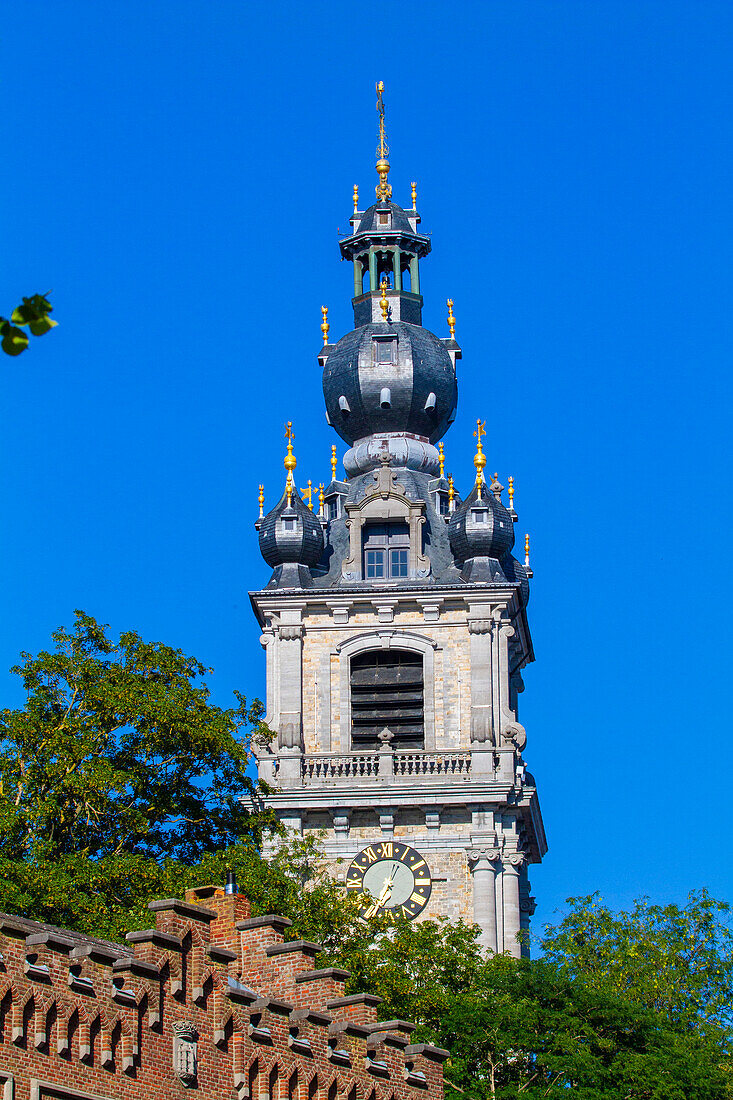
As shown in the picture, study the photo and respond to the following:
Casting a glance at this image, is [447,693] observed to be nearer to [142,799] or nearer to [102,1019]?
[142,799]

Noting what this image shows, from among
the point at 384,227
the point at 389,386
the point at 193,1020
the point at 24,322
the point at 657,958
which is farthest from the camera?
the point at 384,227

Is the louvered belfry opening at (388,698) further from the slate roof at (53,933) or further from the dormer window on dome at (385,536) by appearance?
the slate roof at (53,933)

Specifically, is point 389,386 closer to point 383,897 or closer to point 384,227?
point 384,227

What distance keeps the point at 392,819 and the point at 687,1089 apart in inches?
927

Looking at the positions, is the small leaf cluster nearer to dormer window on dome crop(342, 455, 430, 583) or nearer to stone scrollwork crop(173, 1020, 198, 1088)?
stone scrollwork crop(173, 1020, 198, 1088)

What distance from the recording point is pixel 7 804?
62.2 m

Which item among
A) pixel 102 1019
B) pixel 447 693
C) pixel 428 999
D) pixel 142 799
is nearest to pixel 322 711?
pixel 447 693

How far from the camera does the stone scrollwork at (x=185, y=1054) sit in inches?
1446

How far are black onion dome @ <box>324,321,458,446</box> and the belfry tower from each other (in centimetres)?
4

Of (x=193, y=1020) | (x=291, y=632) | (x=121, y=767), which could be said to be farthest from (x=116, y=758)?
(x=193, y=1020)

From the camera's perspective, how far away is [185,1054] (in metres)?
36.8

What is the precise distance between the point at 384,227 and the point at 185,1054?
52488 millimetres

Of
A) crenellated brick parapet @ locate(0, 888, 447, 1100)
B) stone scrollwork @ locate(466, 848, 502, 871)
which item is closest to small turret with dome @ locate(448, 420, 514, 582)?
stone scrollwork @ locate(466, 848, 502, 871)

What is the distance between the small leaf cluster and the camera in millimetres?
23875
